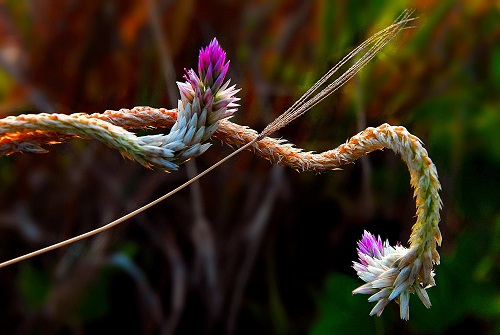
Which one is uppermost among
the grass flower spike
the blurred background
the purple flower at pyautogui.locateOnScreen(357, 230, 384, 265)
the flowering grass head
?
the blurred background

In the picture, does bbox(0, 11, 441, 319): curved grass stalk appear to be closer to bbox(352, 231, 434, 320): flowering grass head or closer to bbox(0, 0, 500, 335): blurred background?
bbox(352, 231, 434, 320): flowering grass head

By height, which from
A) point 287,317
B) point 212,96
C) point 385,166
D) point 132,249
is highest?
point 385,166

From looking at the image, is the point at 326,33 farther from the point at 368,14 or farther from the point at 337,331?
the point at 337,331

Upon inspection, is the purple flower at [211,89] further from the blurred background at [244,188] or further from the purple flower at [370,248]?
the blurred background at [244,188]

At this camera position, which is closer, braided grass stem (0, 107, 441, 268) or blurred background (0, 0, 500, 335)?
braided grass stem (0, 107, 441, 268)

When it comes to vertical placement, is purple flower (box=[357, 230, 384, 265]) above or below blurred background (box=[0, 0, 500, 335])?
below

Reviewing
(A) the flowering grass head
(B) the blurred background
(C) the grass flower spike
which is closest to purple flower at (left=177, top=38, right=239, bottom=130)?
(C) the grass flower spike

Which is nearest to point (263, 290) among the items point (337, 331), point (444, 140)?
point (337, 331)

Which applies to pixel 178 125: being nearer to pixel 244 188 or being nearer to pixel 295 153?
pixel 295 153
